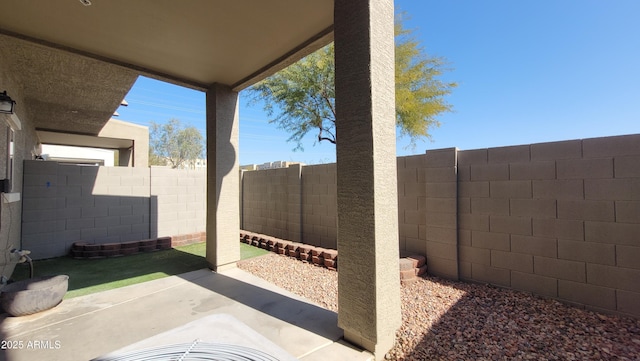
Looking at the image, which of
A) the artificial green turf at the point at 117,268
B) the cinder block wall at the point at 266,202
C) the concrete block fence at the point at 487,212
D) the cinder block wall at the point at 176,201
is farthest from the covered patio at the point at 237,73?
the cinder block wall at the point at 176,201

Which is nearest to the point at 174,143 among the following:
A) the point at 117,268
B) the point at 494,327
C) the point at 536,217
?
the point at 117,268

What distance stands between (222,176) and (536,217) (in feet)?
14.5

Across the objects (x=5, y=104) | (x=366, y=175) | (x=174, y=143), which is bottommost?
(x=366, y=175)

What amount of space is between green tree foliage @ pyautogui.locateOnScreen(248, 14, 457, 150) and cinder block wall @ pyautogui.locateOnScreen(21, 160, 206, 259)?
4.32 meters

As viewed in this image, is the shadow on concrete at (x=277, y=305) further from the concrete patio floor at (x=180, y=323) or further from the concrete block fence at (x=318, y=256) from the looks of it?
the concrete block fence at (x=318, y=256)

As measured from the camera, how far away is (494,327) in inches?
102

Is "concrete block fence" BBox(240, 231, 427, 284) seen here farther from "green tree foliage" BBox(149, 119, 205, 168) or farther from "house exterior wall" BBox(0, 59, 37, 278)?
"green tree foliage" BBox(149, 119, 205, 168)

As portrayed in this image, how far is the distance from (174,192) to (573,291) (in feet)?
25.9

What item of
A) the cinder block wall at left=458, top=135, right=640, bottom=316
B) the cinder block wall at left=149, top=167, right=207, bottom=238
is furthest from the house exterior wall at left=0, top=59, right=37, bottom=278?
the cinder block wall at left=458, top=135, right=640, bottom=316

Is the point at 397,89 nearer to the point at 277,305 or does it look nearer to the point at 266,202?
the point at 266,202

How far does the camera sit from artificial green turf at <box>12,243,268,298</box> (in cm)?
393

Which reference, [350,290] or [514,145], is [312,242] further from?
[514,145]

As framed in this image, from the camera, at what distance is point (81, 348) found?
7.54 ft

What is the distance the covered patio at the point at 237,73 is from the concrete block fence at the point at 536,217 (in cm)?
199
